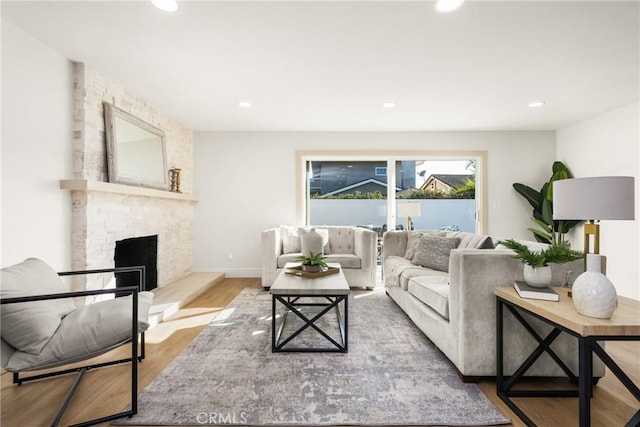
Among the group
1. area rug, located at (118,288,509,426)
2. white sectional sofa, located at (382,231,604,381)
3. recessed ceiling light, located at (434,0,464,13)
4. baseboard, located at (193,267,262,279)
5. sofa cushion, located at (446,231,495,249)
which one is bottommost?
area rug, located at (118,288,509,426)

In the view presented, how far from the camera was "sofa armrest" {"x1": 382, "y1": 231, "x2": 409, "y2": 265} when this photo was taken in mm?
4320

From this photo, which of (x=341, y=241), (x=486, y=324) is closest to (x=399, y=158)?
(x=341, y=241)

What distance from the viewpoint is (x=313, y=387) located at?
6.60 ft

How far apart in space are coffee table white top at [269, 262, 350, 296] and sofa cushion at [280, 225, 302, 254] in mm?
1924

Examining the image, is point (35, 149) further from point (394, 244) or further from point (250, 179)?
point (394, 244)

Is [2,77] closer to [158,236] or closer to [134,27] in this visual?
[134,27]

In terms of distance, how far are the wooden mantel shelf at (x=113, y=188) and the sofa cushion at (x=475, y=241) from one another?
3.49 meters

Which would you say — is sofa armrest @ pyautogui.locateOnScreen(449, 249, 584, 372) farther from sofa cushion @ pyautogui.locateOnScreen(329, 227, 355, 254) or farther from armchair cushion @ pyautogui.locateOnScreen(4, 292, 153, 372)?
sofa cushion @ pyautogui.locateOnScreen(329, 227, 355, 254)

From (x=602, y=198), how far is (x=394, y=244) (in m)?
2.78

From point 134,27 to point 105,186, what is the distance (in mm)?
1457

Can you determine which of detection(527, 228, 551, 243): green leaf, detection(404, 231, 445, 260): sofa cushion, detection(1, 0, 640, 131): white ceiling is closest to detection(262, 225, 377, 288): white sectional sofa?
detection(404, 231, 445, 260): sofa cushion

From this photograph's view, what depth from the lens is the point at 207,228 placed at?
5.47 m

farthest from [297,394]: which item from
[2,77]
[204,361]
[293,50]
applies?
[2,77]

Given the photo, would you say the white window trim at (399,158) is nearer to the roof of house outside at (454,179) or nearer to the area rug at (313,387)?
the roof of house outside at (454,179)
